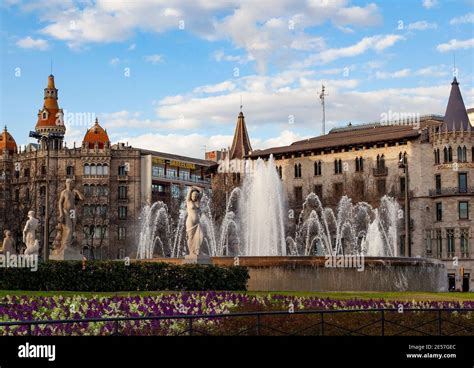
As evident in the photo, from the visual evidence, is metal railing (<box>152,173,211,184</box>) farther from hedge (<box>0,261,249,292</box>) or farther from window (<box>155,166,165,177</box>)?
hedge (<box>0,261,249,292</box>)

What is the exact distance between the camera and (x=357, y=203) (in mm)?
76500

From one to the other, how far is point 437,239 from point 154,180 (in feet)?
125


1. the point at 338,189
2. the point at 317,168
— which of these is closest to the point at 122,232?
the point at 317,168

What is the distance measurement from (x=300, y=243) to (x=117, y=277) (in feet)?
166

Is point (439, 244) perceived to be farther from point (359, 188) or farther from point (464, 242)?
point (359, 188)

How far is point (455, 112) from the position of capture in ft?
249

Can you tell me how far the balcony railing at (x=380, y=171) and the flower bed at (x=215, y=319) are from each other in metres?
57.5

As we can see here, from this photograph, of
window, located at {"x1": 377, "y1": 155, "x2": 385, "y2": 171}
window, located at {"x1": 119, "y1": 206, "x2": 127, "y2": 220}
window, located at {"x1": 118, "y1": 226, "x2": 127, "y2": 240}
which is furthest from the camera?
window, located at {"x1": 119, "y1": 206, "x2": 127, "y2": 220}

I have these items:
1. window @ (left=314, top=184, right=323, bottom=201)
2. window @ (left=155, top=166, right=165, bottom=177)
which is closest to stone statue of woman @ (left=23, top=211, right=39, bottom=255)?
window @ (left=314, top=184, right=323, bottom=201)

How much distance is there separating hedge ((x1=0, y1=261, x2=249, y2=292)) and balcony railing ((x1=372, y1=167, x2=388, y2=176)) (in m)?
52.8

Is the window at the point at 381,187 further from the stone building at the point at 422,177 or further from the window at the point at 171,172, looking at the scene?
A: the window at the point at 171,172

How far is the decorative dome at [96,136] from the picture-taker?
4005 inches

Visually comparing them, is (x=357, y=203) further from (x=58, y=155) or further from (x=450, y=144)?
(x=58, y=155)

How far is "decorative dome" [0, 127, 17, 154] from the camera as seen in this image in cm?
10769
